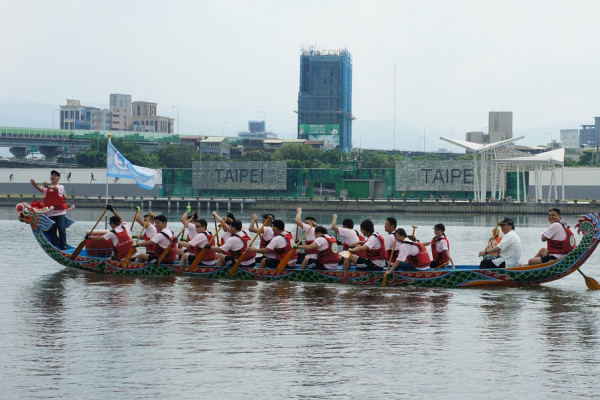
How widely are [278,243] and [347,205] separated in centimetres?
7144

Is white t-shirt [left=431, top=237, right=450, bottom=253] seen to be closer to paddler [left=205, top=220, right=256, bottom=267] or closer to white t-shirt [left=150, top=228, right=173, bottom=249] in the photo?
paddler [left=205, top=220, right=256, bottom=267]

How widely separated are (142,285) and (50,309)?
13.5 feet

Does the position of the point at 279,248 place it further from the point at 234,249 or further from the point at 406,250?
the point at 406,250

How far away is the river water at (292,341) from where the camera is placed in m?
12.6

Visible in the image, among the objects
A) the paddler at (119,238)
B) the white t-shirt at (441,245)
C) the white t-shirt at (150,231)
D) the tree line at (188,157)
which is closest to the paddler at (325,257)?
the white t-shirt at (441,245)

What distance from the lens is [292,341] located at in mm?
15711

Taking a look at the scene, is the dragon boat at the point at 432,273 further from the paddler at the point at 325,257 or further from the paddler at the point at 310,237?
the paddler at the point at 310,237

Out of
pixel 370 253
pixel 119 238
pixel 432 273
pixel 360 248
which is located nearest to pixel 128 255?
pixel 119 238

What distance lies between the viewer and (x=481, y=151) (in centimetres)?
9231

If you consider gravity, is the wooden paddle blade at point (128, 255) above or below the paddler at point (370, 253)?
below

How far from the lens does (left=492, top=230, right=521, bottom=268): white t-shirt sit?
21328mm

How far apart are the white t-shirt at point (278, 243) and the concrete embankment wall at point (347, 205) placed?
6881 cm

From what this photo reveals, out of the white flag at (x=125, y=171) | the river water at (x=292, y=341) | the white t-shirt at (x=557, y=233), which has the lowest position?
the river water at (x=292, y=341)

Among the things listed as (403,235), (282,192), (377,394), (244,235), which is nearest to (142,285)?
(244,235)
